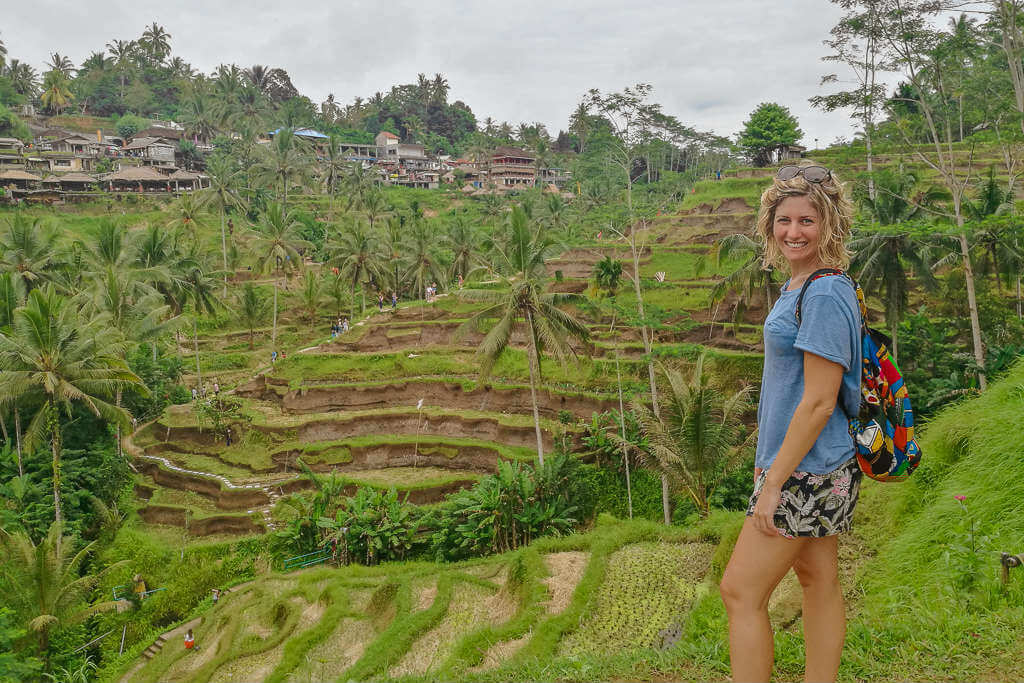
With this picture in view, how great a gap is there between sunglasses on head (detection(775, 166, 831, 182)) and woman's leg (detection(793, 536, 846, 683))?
5.31ft

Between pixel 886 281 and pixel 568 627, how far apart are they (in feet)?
56.7

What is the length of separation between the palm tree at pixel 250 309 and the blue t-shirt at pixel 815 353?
38.8 m

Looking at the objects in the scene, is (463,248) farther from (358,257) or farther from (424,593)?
(424,593)

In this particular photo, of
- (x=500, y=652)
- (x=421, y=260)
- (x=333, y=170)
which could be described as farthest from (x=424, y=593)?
(x=333, y=170)

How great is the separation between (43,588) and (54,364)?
648 cm

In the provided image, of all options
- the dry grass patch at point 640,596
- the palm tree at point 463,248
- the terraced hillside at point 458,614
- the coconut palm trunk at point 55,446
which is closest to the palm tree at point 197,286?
the coconut palm trunk at point 55,446

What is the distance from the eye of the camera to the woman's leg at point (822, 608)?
257 cm

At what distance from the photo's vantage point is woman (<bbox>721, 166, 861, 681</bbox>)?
2297 millimetres

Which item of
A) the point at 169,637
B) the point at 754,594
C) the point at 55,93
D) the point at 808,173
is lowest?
the point at 169,637

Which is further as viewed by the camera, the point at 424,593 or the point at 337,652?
the point at 424,593

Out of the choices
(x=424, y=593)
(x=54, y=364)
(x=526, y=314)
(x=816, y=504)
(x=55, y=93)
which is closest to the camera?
(x=816, y=504)

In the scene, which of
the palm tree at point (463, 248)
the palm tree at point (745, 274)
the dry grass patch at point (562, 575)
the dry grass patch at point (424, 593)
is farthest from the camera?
the palm tree at point (463, 248)

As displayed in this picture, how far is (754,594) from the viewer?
8.16 ft

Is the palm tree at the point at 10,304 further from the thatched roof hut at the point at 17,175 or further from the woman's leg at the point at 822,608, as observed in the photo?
the thatched roof hut at the point at 17,175
